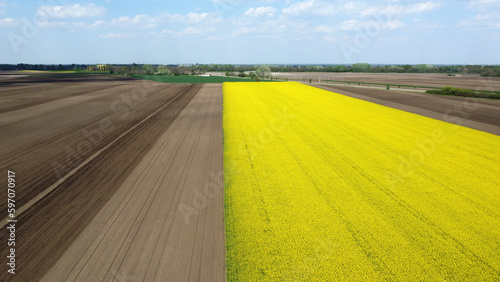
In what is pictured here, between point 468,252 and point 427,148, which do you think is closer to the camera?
point 468,252

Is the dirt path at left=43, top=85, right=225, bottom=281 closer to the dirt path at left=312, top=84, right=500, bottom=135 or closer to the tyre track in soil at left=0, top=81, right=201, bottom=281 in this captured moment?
the tyre track in soil at left=0, top=81, right=201, bottom=281

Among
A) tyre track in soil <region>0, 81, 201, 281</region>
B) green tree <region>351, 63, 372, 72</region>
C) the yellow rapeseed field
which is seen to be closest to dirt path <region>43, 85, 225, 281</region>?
tyre track in soil <region>0, 81, 201, 281</region>

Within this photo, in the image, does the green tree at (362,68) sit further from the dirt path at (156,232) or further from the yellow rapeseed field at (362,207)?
the dirt path at (156,232)

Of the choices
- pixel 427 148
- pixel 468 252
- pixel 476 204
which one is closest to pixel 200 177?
pixel 468 252

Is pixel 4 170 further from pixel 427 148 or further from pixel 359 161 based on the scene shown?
pixel 427 148

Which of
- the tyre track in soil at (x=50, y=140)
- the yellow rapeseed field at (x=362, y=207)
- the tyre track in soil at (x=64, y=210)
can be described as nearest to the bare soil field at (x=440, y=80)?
the yellow rapeseed field at (x=362, y=207)

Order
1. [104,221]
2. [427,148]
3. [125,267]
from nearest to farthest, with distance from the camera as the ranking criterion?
1. [125,267]
2. [104,221]
3. [427,148]
